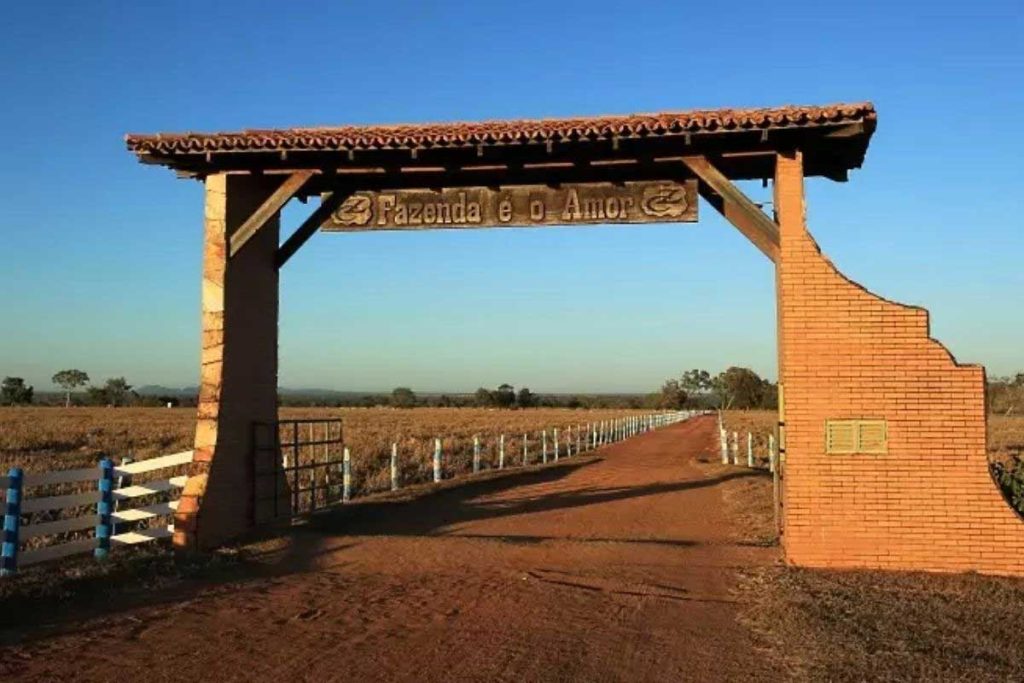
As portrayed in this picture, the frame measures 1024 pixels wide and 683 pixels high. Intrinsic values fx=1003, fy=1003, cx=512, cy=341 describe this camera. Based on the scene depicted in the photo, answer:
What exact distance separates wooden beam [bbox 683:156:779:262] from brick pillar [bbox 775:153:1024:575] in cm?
41

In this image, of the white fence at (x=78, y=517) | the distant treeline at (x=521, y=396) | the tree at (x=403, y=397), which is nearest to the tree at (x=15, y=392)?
the distant treeline at (x=521, y=396)

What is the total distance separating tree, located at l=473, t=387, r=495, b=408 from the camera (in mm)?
147000

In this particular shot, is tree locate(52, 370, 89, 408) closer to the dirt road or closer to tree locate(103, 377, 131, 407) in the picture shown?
tree locate(103, 377, 131, 407)

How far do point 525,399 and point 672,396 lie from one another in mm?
25376

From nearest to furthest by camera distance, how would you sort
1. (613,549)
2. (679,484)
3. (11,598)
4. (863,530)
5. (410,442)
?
1. (11,598)
2. (863,530)
3. (613,549)
4. (679,484)
5. (410,442)

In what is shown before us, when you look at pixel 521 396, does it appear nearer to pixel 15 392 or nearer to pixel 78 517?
pixel 15 392

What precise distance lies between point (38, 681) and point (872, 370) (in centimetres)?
855

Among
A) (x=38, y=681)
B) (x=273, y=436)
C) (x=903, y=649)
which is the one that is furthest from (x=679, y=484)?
(x=38, y=681)

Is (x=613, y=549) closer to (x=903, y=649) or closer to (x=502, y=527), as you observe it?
(x=502, y=527)

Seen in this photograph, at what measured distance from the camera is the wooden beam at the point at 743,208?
38.4ft

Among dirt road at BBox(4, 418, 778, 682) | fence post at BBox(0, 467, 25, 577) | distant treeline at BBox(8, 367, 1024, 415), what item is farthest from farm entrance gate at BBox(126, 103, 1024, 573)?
distant treeline at BBox(8, 367, 1024, 415)

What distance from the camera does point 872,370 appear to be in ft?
36.1

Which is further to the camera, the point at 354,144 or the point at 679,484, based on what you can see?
the point at 679,484

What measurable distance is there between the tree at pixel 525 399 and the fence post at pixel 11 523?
441ft
